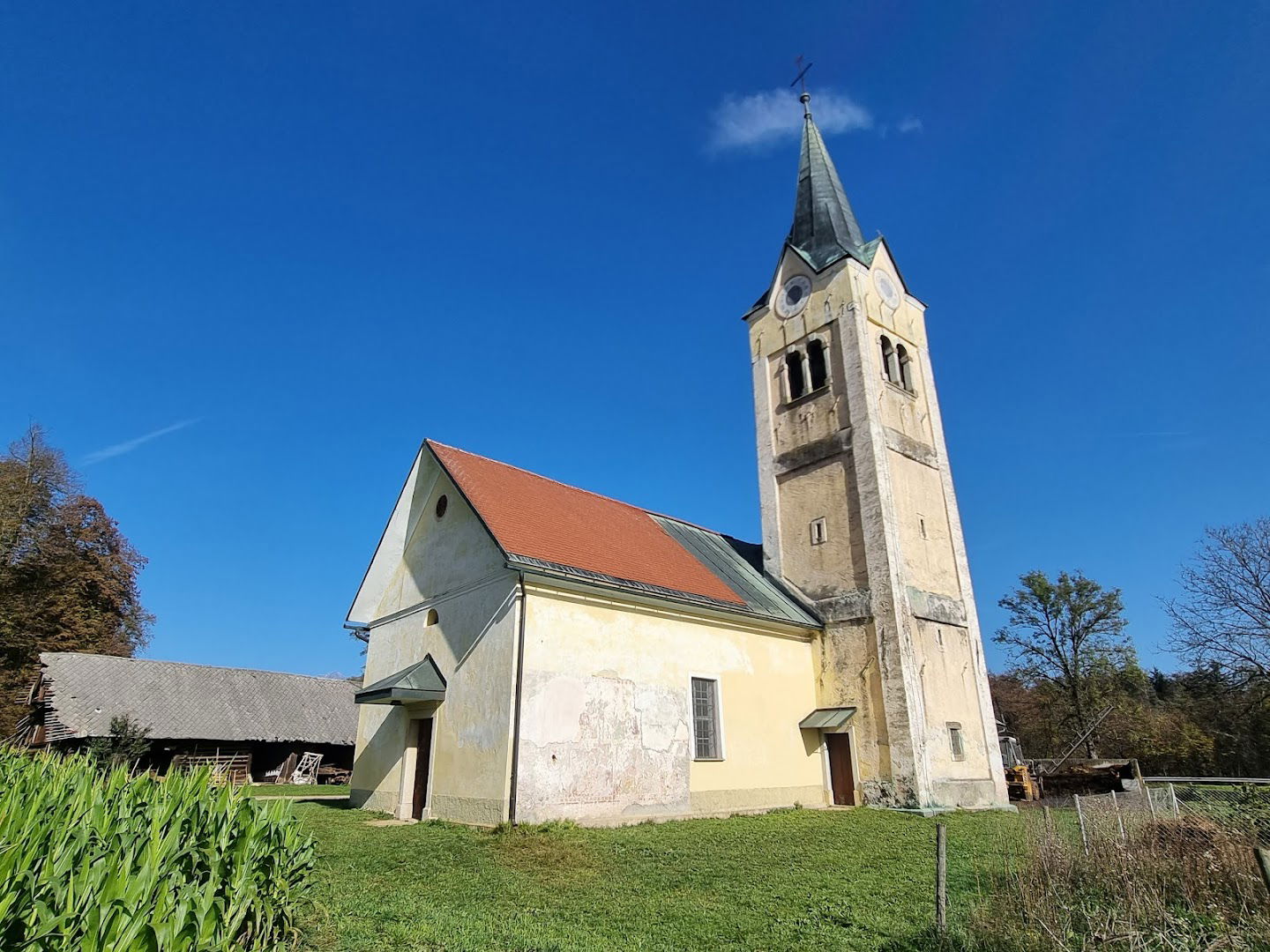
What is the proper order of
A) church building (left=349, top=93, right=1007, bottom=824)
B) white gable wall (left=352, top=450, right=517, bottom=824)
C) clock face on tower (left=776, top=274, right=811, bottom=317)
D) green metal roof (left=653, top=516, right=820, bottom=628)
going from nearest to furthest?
1. white gable wall (left=352, top=450, right=517, bottom=824)
2. church building (left=349, top=93, right=1007, bottom=824)
3. green metal roof (left=653, top=516, right=820, bottom=628)
4. clock face on tower (left=776, top=274, right=811, bottom=317)

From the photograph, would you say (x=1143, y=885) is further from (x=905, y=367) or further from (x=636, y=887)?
(x=905, y=367)

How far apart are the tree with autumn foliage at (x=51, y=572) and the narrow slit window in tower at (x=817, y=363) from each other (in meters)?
37.5

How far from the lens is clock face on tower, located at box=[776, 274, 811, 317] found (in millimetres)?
24703

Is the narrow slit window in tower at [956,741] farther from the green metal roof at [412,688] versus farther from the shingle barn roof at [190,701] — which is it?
the shingle barn roof at [190,701]

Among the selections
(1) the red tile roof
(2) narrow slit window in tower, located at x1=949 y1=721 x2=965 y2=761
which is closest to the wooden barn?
(1) the red tile roof

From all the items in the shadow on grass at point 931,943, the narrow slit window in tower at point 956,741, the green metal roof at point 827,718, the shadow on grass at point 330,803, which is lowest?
the shadow on grass at point 931,943

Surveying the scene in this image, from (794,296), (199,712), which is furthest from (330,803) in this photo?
(794,296)

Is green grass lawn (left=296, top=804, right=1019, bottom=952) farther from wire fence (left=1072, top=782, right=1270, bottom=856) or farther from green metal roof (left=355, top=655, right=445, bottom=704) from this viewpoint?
green metal roof (left=355, top=655, right=445, bottom=704)

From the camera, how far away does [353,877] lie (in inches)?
365

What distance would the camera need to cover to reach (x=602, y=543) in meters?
18.0

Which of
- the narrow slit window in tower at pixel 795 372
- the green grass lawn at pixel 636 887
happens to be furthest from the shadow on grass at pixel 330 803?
the narrow slit window in tower at pixel 795 372

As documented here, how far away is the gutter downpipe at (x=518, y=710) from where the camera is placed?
1270 centimetres

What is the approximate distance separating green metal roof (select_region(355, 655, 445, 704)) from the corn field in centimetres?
871

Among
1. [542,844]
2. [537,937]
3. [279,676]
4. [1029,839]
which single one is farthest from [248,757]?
[1029,839]
